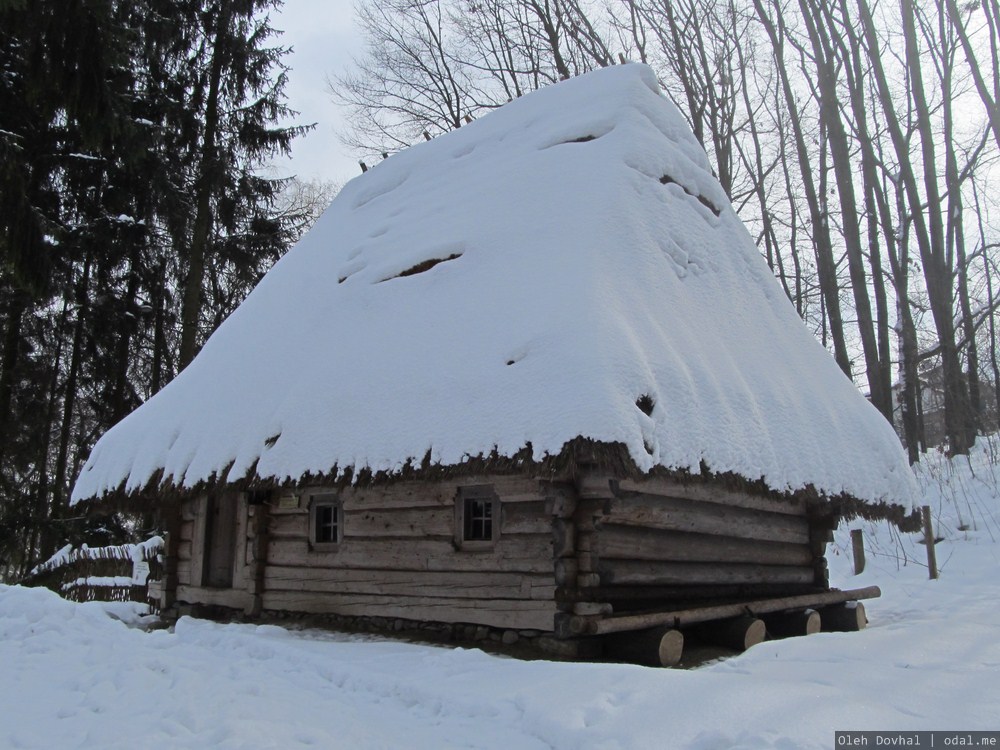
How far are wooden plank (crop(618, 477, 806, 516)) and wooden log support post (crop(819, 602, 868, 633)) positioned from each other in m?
1.16

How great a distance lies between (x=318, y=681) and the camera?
18.3ft

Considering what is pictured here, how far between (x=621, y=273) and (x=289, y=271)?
6400 mm

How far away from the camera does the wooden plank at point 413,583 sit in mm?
6941

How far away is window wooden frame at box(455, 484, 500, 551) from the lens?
7273 millimetres

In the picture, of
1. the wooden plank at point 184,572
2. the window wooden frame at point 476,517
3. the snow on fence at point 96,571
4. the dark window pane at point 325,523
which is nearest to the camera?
the window wooden frame at point 476,517

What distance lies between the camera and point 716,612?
727cm

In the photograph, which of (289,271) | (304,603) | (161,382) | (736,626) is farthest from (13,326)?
(736,626)

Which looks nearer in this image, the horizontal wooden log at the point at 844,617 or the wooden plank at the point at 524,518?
the wooden plank at the point at 524,518

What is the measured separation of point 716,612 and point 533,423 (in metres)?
2.76

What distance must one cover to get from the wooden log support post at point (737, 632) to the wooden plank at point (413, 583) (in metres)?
1.94

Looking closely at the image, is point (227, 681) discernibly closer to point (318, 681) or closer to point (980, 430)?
point (318, 681)

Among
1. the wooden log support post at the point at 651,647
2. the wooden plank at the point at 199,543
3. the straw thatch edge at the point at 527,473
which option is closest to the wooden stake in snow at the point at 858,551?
the straw thatch edge at the point at 527,473

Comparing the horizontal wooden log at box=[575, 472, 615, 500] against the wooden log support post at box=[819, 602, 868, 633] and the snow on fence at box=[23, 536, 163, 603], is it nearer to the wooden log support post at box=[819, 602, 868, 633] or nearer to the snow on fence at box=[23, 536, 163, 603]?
the wooden log support post at box=[819, 602, 868, 633]

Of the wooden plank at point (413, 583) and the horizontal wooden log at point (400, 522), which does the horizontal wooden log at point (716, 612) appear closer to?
the wooden plank at point (413, 583)
